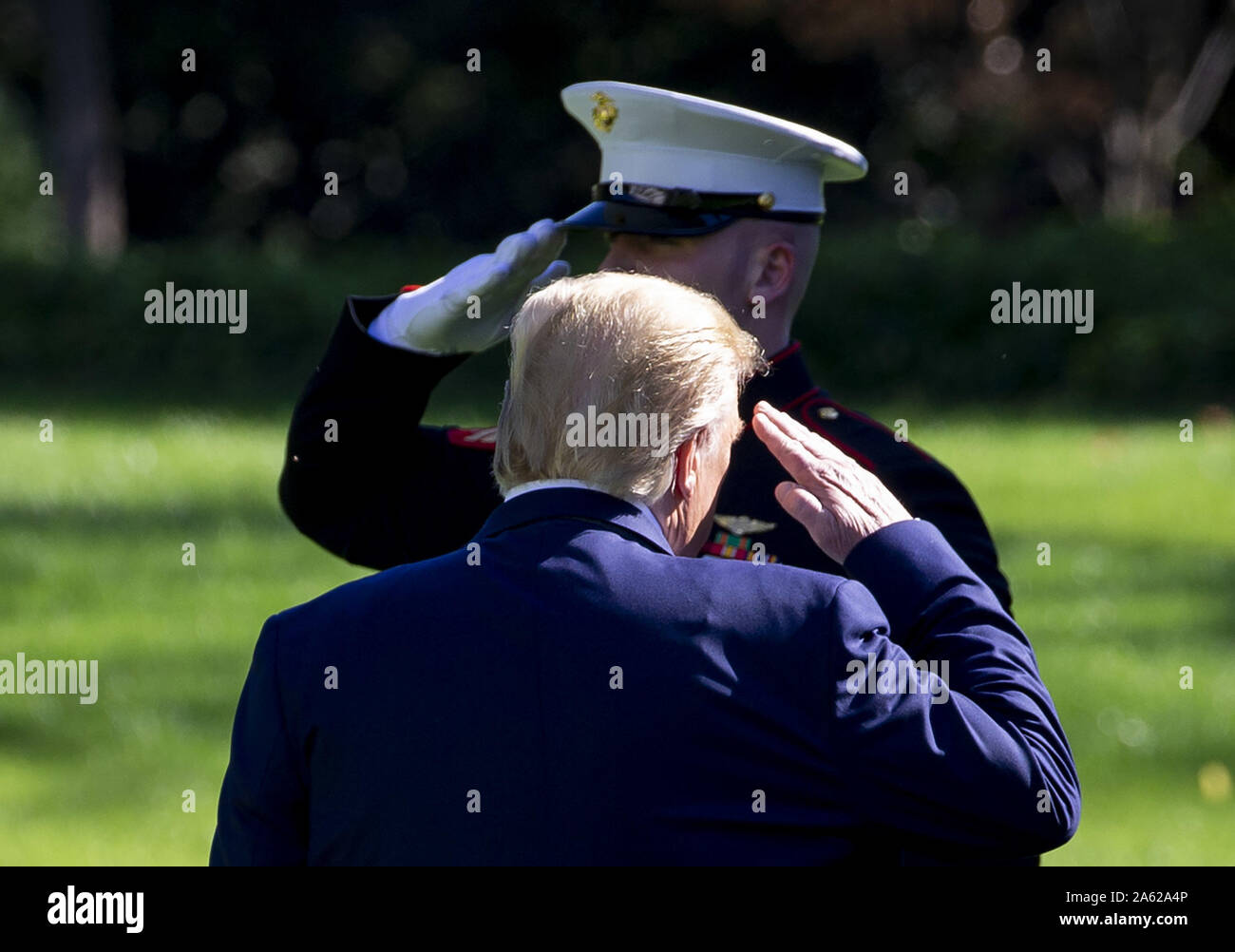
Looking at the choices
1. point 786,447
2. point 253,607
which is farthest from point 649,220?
point 253,607

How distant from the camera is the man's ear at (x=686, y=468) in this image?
2.18 meters

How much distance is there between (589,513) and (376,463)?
3.88ft

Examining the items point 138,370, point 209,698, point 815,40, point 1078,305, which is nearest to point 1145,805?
point 209,698

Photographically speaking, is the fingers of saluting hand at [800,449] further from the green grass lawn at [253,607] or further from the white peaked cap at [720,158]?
the green grass lawn at [253,607]

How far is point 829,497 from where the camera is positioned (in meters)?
2.29

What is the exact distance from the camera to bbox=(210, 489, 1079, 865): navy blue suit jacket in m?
2.00

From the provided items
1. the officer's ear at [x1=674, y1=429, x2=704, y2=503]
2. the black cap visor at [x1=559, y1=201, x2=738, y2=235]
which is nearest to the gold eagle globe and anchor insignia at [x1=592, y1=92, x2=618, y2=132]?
the black cap visor at [x1=559, y1=201, x2=738, y2=235]

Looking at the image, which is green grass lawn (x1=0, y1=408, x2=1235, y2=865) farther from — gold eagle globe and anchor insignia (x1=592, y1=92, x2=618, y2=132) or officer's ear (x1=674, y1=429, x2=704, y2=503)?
officer's ear (x1=674, y1=429, x2=704, y2=503)

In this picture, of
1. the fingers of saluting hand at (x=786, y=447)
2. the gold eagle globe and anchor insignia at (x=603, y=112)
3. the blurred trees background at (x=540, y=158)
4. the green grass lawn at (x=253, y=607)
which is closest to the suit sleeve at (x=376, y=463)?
the gold eagle globe and anchor insignia at (x=603, y=112)

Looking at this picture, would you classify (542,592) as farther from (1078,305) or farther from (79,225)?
(79,225)

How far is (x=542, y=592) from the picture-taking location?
2061mm

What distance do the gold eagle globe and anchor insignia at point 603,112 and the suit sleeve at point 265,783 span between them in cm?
180

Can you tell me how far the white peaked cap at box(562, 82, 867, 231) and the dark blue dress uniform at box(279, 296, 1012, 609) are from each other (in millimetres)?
310

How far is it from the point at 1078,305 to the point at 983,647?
14.3m
